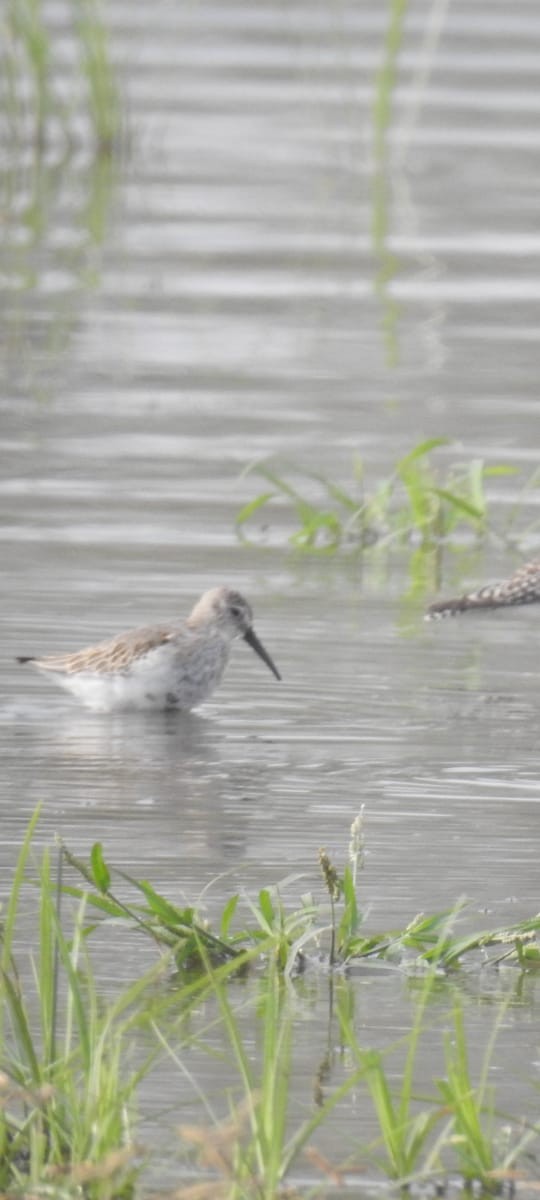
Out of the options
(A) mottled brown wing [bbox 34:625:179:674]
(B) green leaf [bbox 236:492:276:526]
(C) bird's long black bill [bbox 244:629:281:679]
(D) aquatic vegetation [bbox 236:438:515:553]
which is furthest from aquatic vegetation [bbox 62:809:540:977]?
(D) aquatic vegetation [bbox 236:438:515:553]

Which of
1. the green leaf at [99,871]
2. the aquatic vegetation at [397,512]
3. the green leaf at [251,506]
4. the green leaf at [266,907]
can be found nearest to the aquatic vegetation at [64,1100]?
the green leaf at [99,871]

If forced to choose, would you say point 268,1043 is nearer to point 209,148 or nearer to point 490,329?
point 490,329

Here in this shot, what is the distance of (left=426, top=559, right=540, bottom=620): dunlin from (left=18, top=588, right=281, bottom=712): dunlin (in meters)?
0.81

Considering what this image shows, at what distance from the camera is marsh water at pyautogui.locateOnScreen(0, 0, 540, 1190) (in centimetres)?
700

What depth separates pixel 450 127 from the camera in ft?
81.9

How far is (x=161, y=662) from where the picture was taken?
332 inches

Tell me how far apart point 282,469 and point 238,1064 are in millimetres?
6792

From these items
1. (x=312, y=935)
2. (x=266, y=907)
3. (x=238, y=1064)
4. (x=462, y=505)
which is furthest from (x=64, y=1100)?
(x=462, y=505)

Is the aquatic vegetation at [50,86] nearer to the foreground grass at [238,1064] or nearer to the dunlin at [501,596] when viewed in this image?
the dunlin at [501,596]

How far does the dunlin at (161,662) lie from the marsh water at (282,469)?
0.33 feet

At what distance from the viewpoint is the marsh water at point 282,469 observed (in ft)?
23.0

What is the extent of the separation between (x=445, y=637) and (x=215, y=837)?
252 cm

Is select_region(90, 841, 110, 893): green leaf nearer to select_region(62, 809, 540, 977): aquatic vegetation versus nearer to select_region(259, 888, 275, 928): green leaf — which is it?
select_region(62, 809, 540, 977): aquatic vegetation

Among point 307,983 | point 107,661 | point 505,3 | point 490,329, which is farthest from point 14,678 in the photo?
point 505,3
